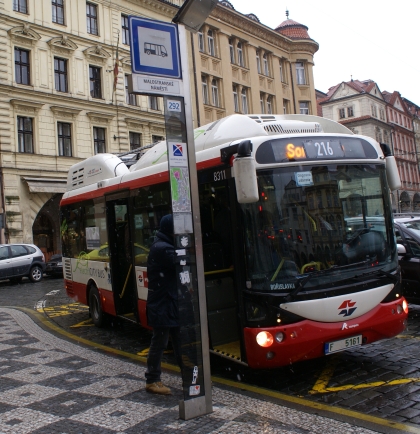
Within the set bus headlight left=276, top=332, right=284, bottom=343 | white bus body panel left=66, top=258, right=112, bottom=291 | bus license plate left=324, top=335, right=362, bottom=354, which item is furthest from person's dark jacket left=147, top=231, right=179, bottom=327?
white bus body panel left=66, top=258, right=112, bottom=291

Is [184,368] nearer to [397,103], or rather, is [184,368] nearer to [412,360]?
[412,360]

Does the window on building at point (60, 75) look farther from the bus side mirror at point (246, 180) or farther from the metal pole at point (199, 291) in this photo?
the bus side mirror at point (246, 180)

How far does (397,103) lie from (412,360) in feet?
229

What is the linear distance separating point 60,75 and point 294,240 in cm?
2590

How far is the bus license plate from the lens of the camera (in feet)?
18.2

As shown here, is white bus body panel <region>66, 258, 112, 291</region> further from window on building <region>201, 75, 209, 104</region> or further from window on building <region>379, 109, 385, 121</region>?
window on building <region>379, 109, 385, 121</region>

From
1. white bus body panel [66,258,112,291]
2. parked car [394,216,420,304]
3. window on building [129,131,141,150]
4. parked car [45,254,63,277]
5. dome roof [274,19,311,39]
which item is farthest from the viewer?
dome roof [274,19,311,39]

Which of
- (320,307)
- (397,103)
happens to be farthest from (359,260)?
(397,103)

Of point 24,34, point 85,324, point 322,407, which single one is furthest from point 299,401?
point 24,34

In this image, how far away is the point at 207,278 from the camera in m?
6.17

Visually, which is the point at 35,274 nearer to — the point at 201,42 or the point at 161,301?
the point at 161,301

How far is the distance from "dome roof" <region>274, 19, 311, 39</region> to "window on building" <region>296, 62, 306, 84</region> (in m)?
2.23

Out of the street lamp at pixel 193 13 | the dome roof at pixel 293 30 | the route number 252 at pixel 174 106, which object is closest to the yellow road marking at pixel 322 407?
the route number 252 at pixel 174 106

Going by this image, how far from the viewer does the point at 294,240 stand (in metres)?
5.47
